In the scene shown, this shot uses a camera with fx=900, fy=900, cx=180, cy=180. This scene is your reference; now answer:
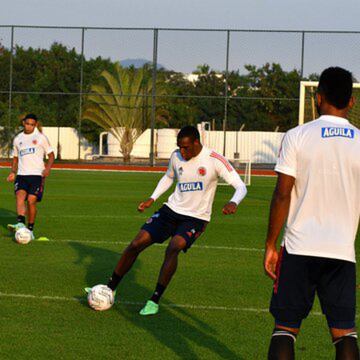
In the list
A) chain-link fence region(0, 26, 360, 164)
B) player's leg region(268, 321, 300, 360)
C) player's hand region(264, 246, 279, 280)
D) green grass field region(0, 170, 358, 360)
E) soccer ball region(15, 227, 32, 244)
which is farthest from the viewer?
chain-link fence region(0, 26, 360, 164)

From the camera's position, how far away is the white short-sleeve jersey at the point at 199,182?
29.6ft

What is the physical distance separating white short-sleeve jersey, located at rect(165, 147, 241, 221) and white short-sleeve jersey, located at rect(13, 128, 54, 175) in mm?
6163

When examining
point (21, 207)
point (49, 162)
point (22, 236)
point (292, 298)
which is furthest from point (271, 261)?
point (21, 207)

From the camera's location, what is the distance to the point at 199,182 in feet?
29.7

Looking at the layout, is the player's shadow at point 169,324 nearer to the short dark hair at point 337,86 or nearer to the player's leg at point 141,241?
the player's leg at point 141,241

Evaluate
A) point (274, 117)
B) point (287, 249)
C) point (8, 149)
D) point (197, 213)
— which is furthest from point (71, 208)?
point (274, 117)

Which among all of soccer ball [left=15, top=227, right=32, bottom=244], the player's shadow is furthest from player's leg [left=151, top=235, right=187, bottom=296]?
soccer ball [left=15, top=227, right=32, bottom=244]

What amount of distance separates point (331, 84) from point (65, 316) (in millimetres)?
4266

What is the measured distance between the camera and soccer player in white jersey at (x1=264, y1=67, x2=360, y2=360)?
199 inches

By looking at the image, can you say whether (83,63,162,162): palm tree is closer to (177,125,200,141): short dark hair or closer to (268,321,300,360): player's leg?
(177,125,200,141): short dark hair

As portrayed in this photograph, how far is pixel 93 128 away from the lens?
5669cm

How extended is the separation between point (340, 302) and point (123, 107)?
1752 inches

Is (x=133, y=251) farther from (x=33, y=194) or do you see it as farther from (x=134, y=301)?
(x=33, y=194)

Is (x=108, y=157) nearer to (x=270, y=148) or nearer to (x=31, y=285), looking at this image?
(x=270, y=148)
